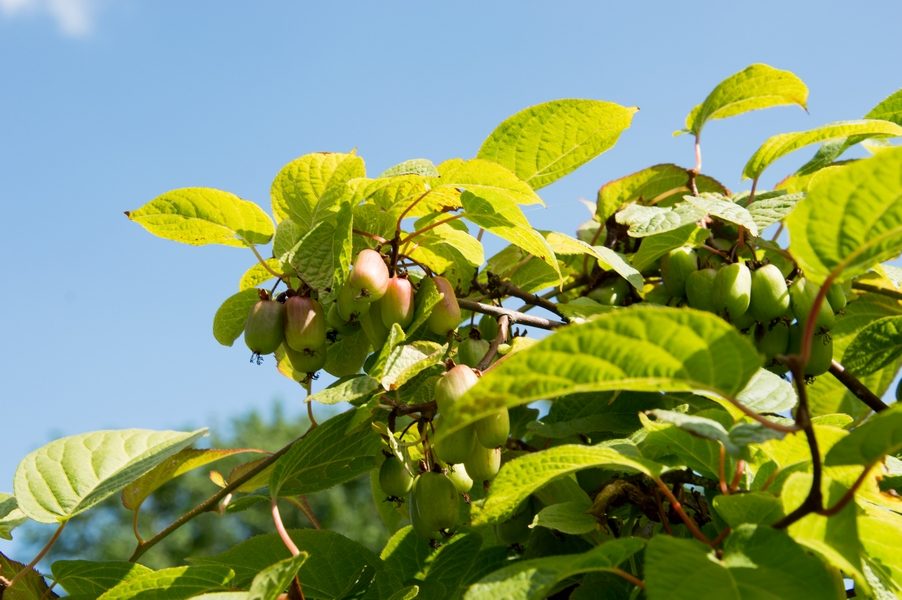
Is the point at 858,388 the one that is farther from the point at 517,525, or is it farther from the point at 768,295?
the point at 517,525

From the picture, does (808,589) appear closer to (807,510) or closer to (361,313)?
(807,510)

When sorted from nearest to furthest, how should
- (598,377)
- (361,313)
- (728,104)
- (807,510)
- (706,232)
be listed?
(598,377) → (807,510) → (361,313) → (706,232) → (728,104)

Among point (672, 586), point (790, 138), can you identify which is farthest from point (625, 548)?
point (790, 138)

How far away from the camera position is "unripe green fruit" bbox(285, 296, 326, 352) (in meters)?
1.44

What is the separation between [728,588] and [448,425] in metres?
0.33

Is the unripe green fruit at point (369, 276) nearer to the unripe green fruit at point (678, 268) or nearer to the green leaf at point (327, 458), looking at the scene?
the green leaf at point (327, 458)

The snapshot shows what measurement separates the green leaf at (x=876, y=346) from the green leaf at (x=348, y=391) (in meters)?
0.88

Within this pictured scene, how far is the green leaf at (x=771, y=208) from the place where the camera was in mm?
1640

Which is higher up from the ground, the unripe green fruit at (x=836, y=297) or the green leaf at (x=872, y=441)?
the green leaf at (x=872, y=441)

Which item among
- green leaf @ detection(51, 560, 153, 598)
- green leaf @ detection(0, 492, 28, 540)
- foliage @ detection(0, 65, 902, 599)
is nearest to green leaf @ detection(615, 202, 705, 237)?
foliage @ detection(0, 65, 902, 599)

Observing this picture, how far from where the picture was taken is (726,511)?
1012 millimetres

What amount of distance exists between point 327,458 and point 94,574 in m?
0.42

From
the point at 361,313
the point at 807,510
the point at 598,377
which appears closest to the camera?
the point at 598,377

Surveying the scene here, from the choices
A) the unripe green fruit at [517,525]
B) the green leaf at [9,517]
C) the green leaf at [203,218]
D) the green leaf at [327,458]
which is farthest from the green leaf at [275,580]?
the green leaf at [9,517]
